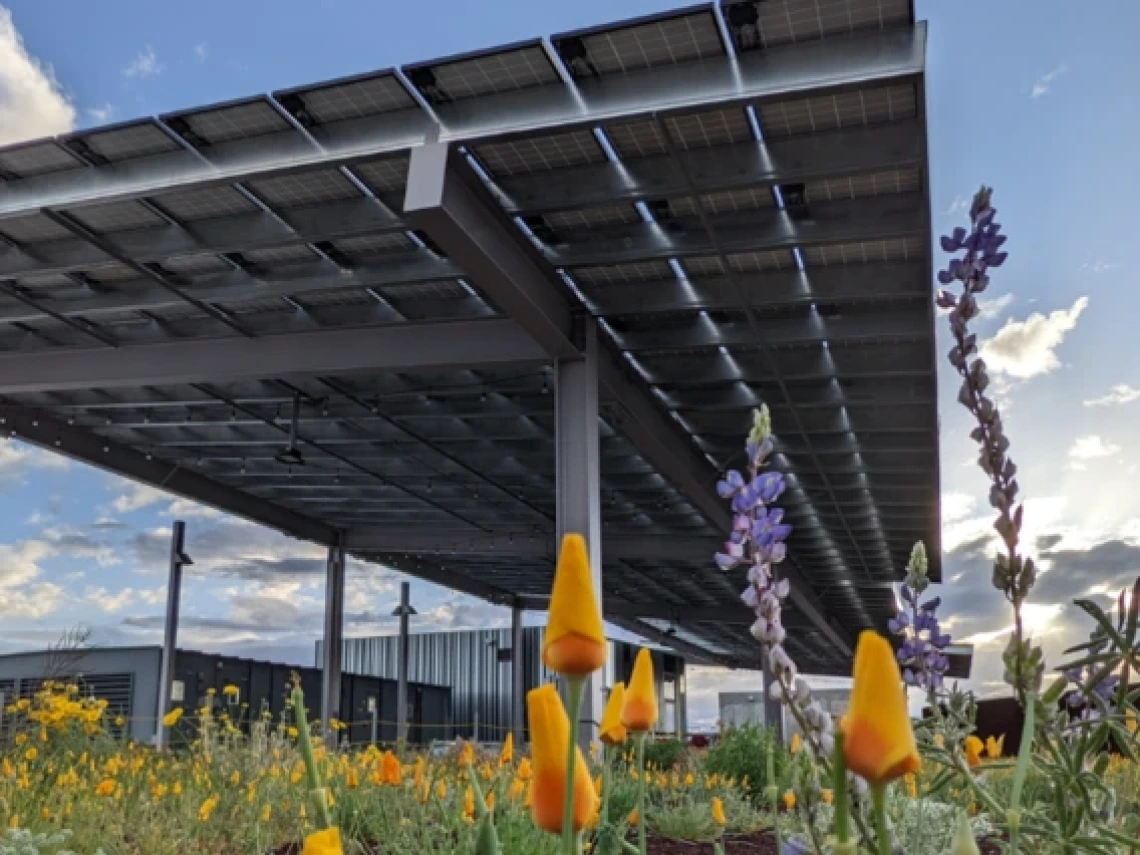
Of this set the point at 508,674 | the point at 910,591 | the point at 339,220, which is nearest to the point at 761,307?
the point at 339,220

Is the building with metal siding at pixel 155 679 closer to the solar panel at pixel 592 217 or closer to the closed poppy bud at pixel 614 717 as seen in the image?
the solar panel at pixel 592 217

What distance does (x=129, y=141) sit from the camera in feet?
28.2

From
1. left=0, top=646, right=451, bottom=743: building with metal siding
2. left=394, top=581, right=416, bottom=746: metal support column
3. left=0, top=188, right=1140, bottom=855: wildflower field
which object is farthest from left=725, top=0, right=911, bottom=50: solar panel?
left=394, top=581, right=416, bottom=746: metal support column

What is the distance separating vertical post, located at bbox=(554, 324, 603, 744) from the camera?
10.1 metres

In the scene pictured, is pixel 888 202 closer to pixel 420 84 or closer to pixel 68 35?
pixel 420 84

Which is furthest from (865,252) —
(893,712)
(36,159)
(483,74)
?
(893,712)

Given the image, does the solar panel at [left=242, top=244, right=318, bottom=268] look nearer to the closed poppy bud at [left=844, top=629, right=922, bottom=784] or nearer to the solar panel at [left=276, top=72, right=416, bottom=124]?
the solar panel at [left=276, top=72, right=416, bottom=124]

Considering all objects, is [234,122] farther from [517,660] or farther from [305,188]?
[517,660]

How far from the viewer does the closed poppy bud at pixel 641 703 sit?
3.24 ft

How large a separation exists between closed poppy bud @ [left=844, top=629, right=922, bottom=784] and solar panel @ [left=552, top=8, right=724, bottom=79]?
699cm

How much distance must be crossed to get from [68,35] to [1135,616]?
6.36 metres

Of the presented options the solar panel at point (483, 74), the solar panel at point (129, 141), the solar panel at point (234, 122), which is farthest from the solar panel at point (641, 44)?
the solar panel at point (129, 141)

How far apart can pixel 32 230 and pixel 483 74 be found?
520cm

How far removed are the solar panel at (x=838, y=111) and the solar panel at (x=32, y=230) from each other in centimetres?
656
